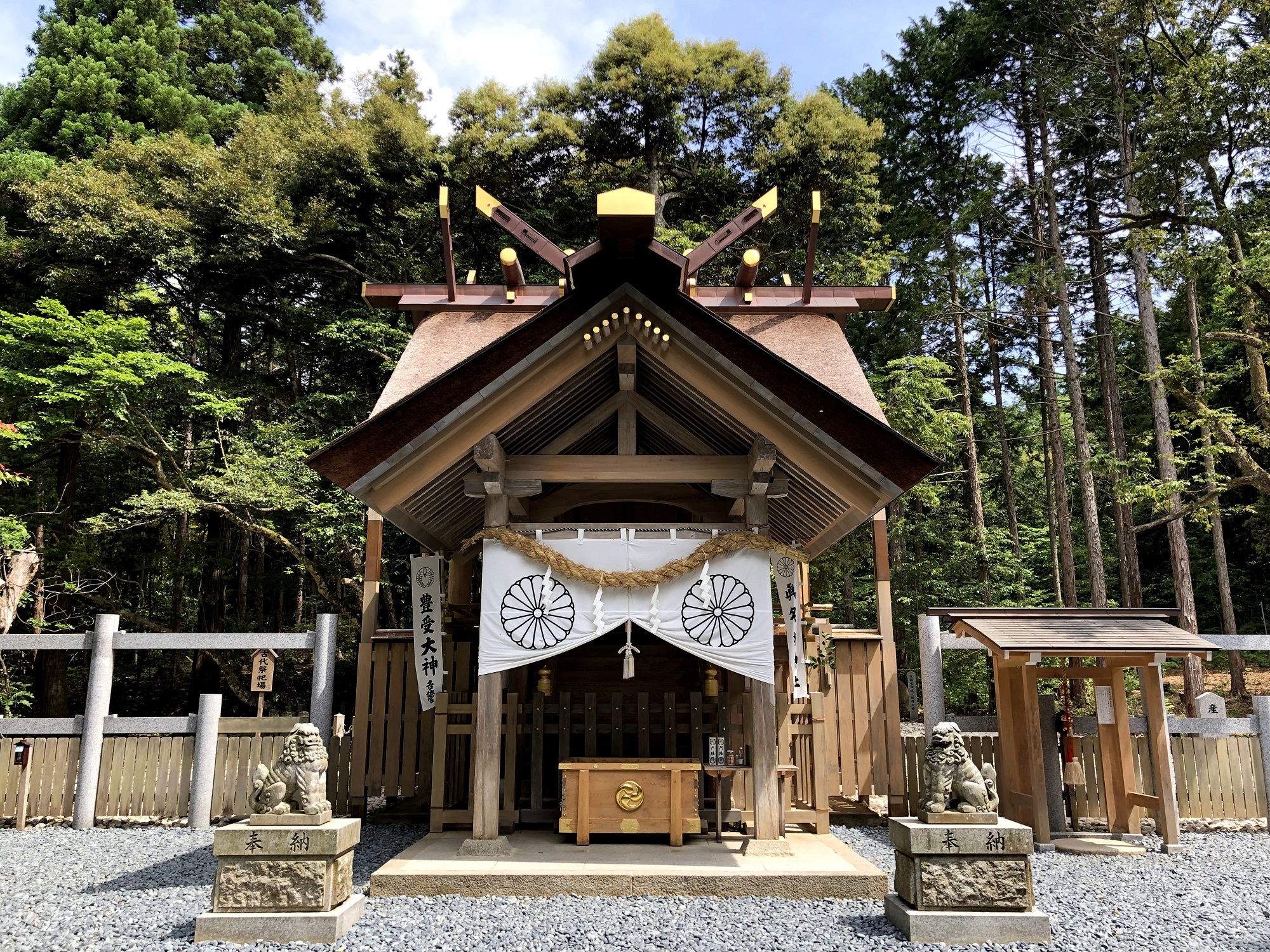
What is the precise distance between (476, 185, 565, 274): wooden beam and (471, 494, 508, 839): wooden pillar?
364 cm

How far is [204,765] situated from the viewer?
8.97 m

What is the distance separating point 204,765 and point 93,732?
50.5 inches

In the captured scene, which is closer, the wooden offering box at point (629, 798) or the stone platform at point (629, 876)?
the stone platform at point (629, 876)

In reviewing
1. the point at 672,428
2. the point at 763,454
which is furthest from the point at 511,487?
the point at 763,454

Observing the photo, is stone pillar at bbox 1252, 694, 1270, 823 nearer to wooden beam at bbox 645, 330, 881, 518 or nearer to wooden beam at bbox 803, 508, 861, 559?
wooden beam at bbox 803, 508, 861, 559

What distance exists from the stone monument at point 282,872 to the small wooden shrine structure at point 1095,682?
19.4ft

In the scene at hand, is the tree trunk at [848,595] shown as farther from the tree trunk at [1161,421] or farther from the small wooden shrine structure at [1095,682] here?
the small wooden shrine structure at [1095,682]

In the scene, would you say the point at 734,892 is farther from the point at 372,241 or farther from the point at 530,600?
the point at 372,241

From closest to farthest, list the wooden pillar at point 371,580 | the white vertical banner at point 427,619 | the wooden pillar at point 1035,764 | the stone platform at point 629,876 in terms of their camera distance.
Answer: the stone platform at point 629,876
the wooden pillar at point 1035,764
the white vertical banner at point 427,619
the wooden pillar at point 371,580

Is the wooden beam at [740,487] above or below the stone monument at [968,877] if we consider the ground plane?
above

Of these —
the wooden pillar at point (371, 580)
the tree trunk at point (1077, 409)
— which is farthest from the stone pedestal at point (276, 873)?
the tree trunk at point (1077, 409)

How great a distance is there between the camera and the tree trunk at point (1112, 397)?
15.6 meters

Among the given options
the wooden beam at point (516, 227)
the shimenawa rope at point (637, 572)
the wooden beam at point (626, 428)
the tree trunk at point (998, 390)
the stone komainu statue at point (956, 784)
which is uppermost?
the tree trunk at point (998, 390)

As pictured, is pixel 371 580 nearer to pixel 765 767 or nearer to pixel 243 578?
pixel 765 767
